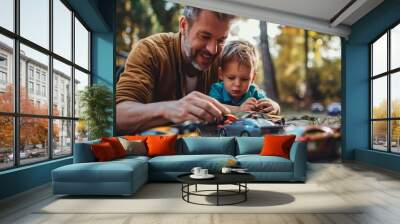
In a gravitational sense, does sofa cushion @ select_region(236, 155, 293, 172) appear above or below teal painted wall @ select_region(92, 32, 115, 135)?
below

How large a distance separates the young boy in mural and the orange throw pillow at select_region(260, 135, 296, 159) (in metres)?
2.44

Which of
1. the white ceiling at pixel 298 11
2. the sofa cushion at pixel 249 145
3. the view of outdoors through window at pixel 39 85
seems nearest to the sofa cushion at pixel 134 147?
the view of outdoors through window at pixel 39 85

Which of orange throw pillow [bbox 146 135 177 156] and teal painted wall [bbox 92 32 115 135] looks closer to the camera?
orange throw pillow [bbox 146 135 177 156]

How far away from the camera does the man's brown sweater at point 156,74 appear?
8789 mm

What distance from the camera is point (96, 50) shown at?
28.8 feet

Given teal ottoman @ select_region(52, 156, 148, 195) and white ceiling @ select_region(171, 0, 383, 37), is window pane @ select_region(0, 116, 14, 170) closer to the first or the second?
teal ottoman @ select_region(52, 156, 148, 195)

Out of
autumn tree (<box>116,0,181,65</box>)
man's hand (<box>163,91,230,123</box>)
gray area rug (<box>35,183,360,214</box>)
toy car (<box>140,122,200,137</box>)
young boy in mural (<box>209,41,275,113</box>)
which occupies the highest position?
autumn tree (<box>116,0,181,65</box>)

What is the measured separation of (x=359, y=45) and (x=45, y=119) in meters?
7.39

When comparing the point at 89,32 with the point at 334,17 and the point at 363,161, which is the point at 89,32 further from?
the point at 363,161

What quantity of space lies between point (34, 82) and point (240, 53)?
486 centimetres

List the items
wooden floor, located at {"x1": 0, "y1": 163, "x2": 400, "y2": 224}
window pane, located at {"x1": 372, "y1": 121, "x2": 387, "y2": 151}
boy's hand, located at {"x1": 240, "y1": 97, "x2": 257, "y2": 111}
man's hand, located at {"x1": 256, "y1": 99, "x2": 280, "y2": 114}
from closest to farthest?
wooden floor, located at {"x1": 0, "y1": 163, "x2": 400, "y2": 224}
window pane, located at {"x1": 372, "y1": 121, "x2": 387, "y2": 151}
boy's hand, located at {"x1": 240, "y1": 97, "x2": 257, "y2": 111}
man's hand, located at {"x1": 256, "y1": 99, "x2": 280, "y2": 114}

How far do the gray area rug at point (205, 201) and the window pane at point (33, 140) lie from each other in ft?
3.56

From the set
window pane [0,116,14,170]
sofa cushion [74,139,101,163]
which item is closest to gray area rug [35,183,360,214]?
sofa cushion [74,139,101,163]

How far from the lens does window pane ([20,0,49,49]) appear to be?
554 centimetres
